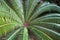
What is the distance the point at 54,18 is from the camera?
35.3 ft

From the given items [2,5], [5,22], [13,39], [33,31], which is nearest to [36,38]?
[33,31]

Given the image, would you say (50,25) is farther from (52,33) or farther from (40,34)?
(40,34)

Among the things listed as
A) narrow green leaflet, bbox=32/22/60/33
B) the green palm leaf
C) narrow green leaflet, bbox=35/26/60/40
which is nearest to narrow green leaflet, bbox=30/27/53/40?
the green palm leaf

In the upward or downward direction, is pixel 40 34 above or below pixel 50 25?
below

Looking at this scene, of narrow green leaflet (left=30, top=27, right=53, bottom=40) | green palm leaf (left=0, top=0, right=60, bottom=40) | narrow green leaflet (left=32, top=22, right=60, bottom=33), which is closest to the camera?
narrow green leaflet (left=30, top=27, right=53, bottom=40)

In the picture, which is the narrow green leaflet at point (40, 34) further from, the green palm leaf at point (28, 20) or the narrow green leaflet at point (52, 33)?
the narrow green leaflet at point (52, 33)

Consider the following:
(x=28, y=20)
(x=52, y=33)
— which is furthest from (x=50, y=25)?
(x=28, y=20)

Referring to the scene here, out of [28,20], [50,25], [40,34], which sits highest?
[28,20]

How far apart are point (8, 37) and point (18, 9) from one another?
2.15 meters

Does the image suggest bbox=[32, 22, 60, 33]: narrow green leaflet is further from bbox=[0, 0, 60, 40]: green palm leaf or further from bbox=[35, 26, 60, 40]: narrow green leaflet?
bbox=[35, 26, 60, 40]: narrow green leaflet

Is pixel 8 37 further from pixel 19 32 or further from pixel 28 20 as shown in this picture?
pixel 28 20

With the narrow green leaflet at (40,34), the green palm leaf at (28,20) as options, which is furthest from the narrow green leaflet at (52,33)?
the narrow green leaflet at (40,34)

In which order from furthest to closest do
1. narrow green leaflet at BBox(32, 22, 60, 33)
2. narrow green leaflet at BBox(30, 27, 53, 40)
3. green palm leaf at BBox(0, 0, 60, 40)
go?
narrow green leaflet at BBox(32, 22, 60, 33) < green palm leaf at BBox(0, 0, 60, 40) < narrow green leaflet at BBox(30, 27, 53, 40)

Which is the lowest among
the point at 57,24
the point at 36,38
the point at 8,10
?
the point at 36,38
